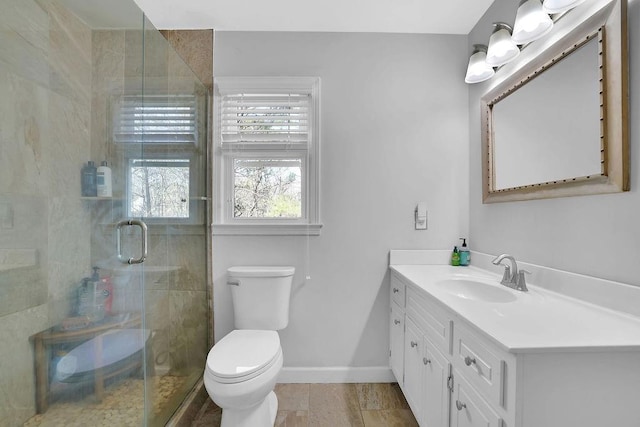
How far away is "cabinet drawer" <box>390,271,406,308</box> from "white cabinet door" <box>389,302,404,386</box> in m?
0.04

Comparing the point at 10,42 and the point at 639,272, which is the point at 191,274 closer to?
the point at 10,42

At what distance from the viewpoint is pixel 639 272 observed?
3.17ft

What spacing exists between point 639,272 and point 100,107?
84.7 inches

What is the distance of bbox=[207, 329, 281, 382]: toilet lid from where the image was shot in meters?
1.28

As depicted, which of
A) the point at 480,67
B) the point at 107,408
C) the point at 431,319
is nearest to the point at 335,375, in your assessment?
the point at 431,319

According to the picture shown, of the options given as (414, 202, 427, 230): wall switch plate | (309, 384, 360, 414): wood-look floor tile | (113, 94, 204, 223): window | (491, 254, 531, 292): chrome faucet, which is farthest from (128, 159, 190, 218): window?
(491, 254, 531, 292): chrome faucet

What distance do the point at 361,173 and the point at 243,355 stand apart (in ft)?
4.22

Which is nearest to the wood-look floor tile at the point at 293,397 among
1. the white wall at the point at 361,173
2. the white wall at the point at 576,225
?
the white wall at the point at 361,173

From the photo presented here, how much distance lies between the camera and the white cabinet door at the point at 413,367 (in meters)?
1.43

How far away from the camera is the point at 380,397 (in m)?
1.82

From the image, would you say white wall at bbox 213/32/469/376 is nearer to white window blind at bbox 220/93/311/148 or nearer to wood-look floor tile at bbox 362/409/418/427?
white window blind at bbox 220/93/311/148

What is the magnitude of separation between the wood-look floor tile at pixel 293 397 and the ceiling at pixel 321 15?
93.4 inches

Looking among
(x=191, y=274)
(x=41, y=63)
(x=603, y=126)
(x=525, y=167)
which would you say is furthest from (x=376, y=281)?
(x=41, y=63)

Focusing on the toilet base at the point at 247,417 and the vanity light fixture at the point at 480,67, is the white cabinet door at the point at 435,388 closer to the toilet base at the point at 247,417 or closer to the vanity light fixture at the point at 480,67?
the toilet base at the point at 247,417
